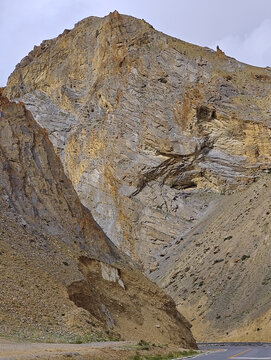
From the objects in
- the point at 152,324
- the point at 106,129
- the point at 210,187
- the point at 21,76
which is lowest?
the point at 152,324

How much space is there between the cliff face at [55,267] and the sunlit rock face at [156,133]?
30.5 metres

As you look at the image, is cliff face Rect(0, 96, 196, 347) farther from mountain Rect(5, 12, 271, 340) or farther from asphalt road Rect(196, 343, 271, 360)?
mountain Rect(5, 12, 271, 340)

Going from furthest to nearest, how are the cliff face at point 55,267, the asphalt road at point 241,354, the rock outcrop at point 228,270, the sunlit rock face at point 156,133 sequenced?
the sunlit rock face at point 156,133 → the rock outcrop at point 228,270 → the cliff face at point 55,267 → the asphalt road at point 241,354

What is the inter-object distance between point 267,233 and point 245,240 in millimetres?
2684

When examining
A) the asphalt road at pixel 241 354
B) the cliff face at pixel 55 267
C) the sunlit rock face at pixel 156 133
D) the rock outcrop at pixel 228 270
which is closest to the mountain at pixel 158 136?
the sunlit rock face at pixel 156 133

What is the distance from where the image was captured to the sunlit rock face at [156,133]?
217ft

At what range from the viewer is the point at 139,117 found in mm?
75188

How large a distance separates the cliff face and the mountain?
21.7 metres

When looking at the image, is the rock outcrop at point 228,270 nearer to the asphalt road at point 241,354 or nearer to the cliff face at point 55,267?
the cliff face at point 55,267

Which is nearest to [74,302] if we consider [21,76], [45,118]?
[45,118]

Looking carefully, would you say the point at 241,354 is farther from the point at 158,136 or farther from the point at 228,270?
the point at 158,136

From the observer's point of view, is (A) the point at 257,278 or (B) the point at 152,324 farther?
(A) the point at 257,278

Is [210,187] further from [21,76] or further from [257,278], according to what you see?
[21,76]

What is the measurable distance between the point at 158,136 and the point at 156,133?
26.9 inches
